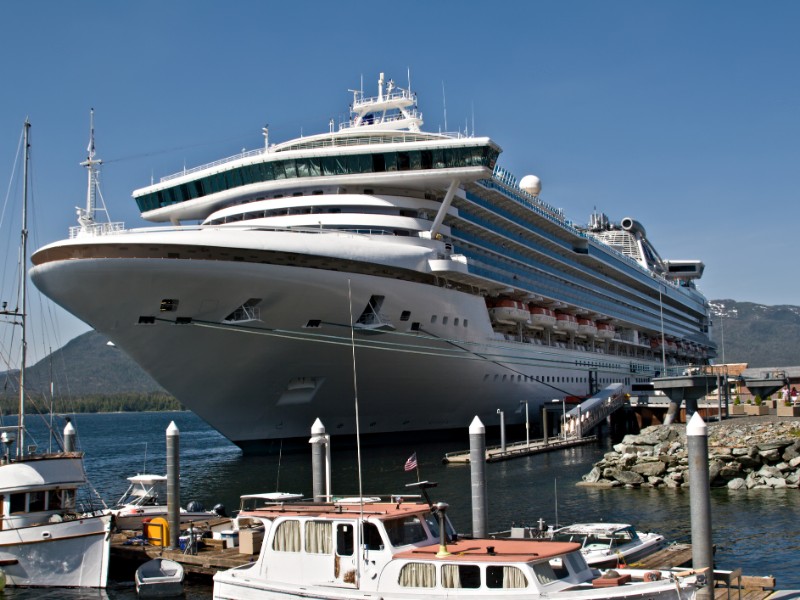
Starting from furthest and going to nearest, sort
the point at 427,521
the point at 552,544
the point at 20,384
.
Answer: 1. the point at 20,384
2. the point at 427,521
3. the point at 552,544

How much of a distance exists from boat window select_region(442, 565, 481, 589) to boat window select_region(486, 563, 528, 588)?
17 cm

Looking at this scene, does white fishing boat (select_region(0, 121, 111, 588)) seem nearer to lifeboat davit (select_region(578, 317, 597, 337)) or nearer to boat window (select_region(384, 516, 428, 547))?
boat window (select_region(384, 516, 428, 547))

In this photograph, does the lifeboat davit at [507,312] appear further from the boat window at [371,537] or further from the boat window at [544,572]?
the boat window at [544,572]

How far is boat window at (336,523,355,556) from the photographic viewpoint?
13094 millimetres

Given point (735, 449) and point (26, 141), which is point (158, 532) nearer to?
point (26, 141)

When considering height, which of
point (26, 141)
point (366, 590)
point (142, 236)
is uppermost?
point (26, 141)

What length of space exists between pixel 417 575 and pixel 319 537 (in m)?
1.91

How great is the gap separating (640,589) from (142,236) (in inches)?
748

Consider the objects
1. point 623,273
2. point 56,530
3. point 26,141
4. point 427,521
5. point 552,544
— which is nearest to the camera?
point 552,544

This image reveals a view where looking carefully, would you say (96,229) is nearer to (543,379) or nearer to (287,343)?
(287,343)

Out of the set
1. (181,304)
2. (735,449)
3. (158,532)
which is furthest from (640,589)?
(181,304)

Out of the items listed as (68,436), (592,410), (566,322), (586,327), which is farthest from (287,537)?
(586,327)

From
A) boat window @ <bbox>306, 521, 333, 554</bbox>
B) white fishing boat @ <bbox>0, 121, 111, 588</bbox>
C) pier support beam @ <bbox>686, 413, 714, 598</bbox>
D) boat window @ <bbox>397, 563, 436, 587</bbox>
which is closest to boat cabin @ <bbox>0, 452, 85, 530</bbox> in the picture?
white fishing boat @ <bbox>0, 121, 111, 588</bbox>

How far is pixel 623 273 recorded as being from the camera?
6238 centimetres
